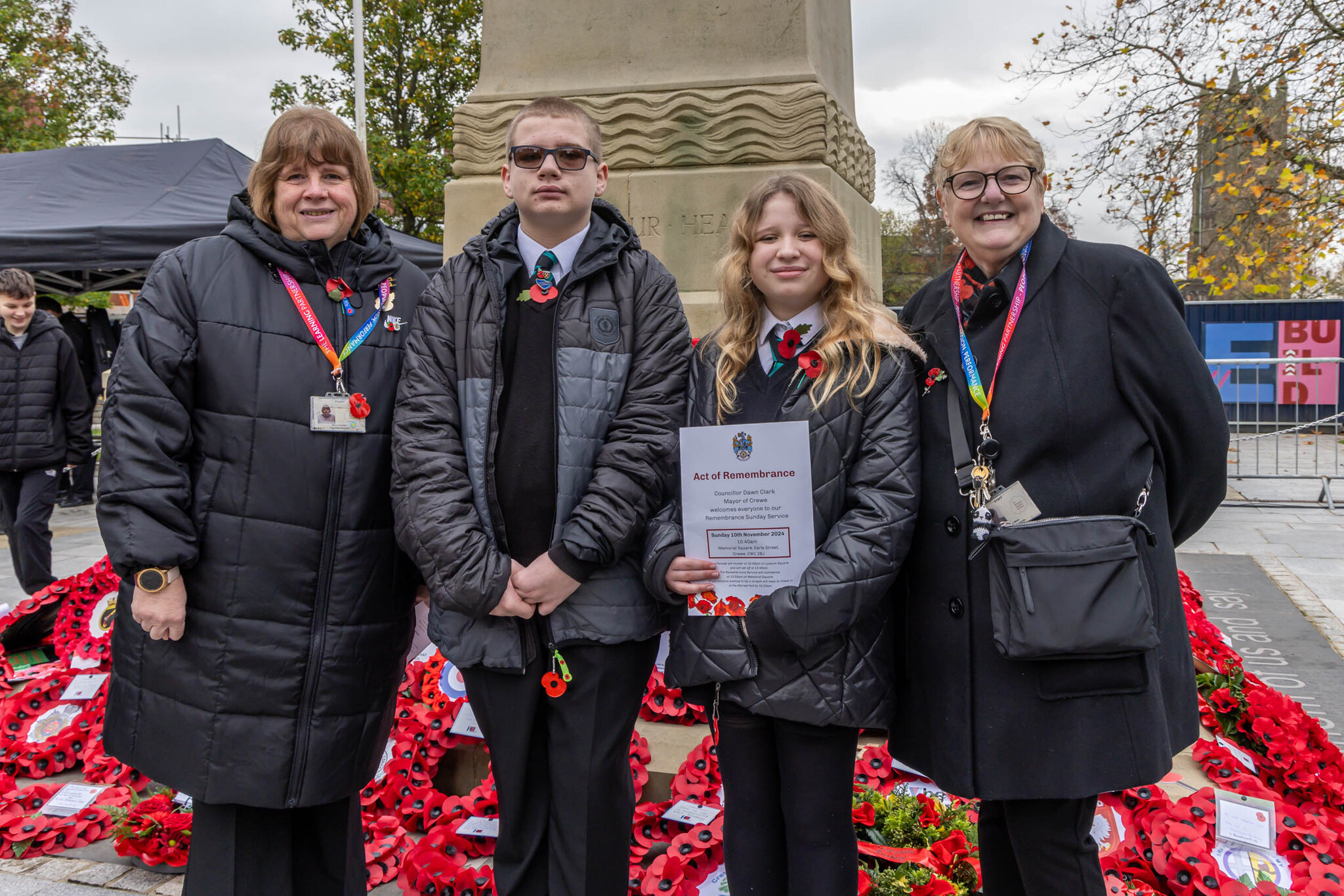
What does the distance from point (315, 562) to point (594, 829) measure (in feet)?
2.83

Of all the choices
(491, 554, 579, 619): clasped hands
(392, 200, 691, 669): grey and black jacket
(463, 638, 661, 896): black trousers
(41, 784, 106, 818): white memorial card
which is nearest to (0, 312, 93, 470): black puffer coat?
(41, 784, 106, 818): white memorial card

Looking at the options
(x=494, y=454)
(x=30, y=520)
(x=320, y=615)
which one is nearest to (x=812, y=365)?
(x=494, y=454)

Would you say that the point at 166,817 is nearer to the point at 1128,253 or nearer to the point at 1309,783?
the point at 1128,253

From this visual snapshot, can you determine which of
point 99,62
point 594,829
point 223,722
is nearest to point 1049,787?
point 594,829

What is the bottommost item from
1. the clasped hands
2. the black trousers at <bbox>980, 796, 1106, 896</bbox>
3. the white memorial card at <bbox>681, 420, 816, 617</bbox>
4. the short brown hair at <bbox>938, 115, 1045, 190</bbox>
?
the black trousers at <bbox>980, 796, 1106, 896</bbox>

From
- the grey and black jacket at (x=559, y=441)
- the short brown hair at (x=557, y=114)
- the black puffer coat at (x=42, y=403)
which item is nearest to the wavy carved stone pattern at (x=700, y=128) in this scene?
the short brown hair at (x=557, y=114)

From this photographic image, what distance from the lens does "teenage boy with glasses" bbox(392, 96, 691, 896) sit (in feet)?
6.86

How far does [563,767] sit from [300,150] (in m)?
1.52

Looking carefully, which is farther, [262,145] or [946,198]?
[262,145]

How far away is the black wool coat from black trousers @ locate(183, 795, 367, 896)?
4.64 ft

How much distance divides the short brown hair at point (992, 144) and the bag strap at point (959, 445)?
472 millimetres

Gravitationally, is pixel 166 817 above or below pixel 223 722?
below

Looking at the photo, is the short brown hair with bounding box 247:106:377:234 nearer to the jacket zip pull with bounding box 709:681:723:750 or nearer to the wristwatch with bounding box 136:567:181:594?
the wristwatch with bounding box 136:567:181:594

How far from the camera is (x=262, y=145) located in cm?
231
